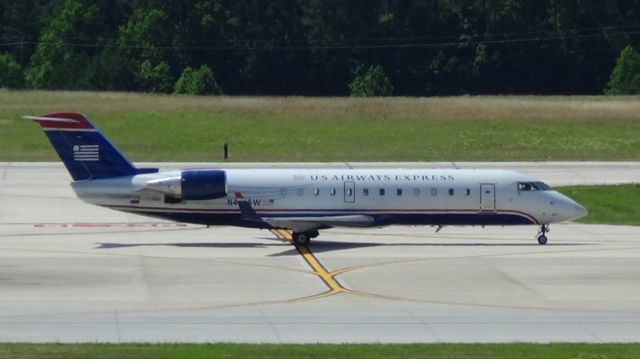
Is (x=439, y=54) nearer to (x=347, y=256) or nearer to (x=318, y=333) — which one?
(x=347, y=256)

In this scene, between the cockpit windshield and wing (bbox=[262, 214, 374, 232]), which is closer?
wing (bbox=[262, 214, 374, 232])

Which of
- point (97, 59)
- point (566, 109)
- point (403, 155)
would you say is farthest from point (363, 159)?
point (97, 59)

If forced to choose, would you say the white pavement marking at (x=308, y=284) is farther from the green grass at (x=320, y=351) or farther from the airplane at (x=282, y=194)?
the green grass at (x=320, y=351)

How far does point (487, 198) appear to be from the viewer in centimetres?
4431

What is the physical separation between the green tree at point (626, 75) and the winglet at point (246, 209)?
3784 inches

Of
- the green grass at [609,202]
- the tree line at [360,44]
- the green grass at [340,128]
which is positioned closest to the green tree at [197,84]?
the tree line at [360,44]

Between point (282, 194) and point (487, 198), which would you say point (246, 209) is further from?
point (487, 198)

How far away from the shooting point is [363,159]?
7712cm

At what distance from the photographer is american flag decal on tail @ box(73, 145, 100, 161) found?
43719mm

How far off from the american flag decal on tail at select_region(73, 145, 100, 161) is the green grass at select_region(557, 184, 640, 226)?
60.4 ft

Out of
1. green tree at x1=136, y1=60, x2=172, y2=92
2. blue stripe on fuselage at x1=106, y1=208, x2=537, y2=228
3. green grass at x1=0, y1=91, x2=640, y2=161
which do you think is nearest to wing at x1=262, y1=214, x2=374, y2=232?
blue stripe on fuselage at x1=106, y1=208, x2=537, y2=228

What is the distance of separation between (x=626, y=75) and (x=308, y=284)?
105 metres

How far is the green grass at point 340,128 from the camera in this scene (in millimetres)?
83375

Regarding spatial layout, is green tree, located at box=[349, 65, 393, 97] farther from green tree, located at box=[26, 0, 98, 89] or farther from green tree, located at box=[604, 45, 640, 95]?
green tree, located at box=[26, 0, 98, 89]
